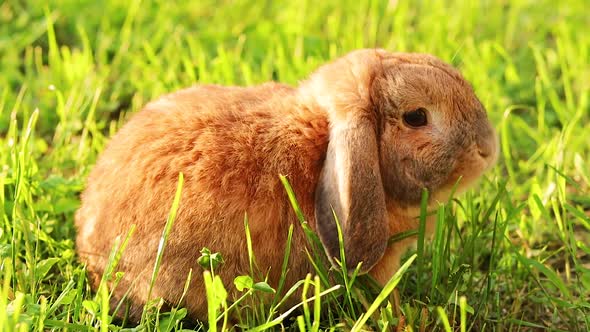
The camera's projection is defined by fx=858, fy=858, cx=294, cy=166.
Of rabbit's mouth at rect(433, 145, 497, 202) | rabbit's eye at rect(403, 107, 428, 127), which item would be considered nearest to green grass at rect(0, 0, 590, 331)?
rabbit's mouth at rect(433, 145, 497, 202)

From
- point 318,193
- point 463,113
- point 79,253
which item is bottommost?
point 79,253

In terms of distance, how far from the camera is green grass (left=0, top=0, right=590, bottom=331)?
Result: 3.11 m

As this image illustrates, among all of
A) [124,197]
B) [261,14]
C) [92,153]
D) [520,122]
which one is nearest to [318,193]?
[124,197]

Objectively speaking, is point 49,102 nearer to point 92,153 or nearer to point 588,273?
point 92,153

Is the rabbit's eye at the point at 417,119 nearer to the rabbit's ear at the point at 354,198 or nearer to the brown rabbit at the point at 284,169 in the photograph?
the brown rabbit at the point at 284,169

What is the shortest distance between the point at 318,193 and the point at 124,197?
→ 70 cm

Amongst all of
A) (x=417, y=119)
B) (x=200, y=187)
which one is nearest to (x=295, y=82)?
(x=417, y=119)

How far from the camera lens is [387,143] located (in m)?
3.20

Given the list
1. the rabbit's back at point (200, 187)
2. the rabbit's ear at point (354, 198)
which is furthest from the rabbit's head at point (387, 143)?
the rabbit's back at point (200, 187)

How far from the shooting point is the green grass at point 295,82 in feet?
10.2

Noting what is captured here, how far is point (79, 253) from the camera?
3.33 metres

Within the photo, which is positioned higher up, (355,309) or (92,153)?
(92,153)

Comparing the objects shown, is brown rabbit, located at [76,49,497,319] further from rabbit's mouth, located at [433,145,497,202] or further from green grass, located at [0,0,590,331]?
green grass, located at [0,0,590,331]

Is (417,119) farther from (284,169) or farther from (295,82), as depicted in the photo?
(295,82)
